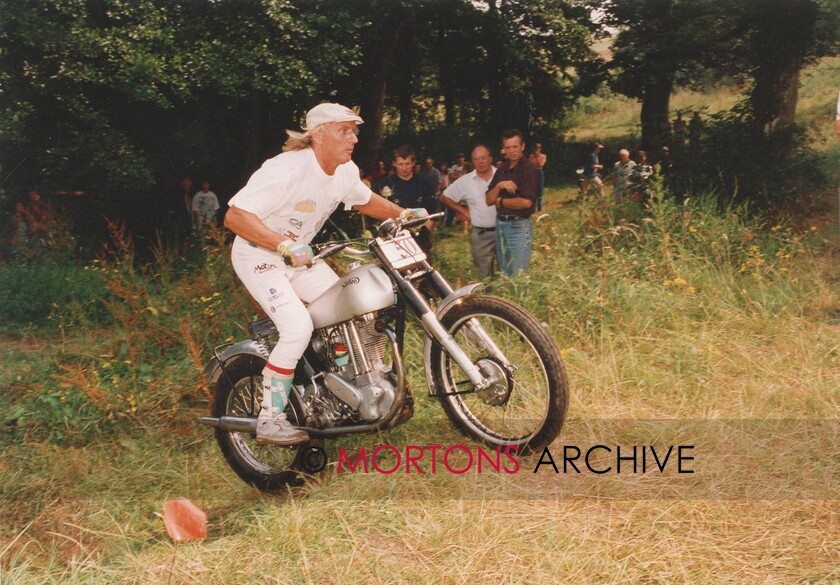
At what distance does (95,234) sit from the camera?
13.4 metres

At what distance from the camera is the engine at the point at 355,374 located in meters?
4.06

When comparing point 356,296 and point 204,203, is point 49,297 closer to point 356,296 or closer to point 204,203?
point 204,203

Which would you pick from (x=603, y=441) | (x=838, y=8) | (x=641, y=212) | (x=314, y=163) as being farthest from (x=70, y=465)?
(x=838, y=8)

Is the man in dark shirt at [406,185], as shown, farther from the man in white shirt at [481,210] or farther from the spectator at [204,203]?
the spectator at [204,203]

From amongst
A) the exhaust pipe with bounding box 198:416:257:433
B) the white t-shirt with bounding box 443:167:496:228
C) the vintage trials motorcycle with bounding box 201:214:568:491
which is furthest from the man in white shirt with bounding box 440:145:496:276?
the exhaust pipe with bounding box 198:416:257:433

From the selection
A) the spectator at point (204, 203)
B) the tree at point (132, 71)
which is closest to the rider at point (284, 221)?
the tree at point (132, 71)

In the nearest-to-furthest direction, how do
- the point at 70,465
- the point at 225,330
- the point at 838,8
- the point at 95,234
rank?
the point at 70,465
the point at 225,330
the point at 838,8
the point at 95,234

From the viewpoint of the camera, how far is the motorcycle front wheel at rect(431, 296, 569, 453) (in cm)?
386

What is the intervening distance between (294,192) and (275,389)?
1.10 meters

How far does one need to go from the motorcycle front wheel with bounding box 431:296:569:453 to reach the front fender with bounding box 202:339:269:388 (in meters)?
1.02

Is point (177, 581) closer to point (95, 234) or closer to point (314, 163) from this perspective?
point (314, 163)

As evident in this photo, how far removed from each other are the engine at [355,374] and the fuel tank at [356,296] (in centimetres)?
11

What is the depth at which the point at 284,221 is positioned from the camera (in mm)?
4242

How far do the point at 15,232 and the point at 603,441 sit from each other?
10.2 m
